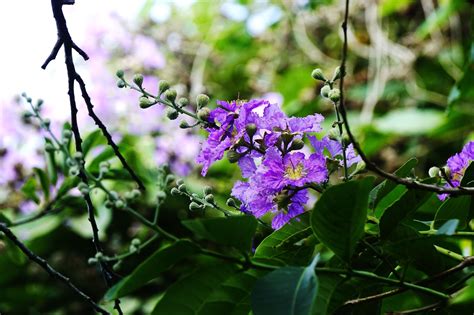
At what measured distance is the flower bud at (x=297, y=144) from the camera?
71 centimetres

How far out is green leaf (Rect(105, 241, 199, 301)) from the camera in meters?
0.53

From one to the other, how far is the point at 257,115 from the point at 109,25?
6.46 feet

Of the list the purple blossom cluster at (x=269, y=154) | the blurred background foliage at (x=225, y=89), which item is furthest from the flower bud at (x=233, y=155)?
the blurred background foliage at (x=225, y=89)

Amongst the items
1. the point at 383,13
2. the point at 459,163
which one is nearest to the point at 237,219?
the point at 459,163

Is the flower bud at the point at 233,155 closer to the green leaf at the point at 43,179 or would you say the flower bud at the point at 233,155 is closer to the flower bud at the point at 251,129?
the flower bud at the point at 251,129

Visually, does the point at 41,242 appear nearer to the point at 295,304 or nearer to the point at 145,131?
the point at 145,131

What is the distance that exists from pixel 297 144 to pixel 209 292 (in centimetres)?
21

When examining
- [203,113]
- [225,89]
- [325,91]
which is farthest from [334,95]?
[225,89]

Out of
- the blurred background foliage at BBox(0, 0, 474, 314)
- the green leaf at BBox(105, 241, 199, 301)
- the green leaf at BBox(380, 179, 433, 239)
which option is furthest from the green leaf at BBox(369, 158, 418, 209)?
the blurred background foliage at BBox(0, 0, 474, 314)

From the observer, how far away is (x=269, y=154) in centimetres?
69

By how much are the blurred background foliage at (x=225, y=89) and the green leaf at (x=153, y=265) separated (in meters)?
0.85

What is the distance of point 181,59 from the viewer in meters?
2.85

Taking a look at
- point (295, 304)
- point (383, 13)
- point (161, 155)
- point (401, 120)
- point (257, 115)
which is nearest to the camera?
A: point (295, 304)

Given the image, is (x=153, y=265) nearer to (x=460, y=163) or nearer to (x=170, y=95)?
(x=170, y=95)
